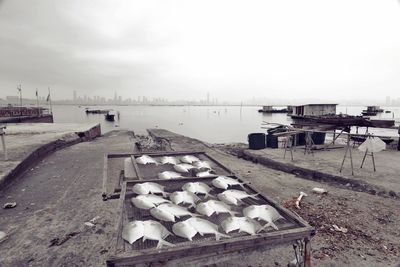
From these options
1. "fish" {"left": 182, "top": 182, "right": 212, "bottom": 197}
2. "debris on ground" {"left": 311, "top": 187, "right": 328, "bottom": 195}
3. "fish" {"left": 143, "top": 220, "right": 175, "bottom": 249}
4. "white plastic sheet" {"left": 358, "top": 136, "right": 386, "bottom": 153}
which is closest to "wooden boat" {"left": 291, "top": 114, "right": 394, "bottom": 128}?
"white plastic sheet" {"left": 358, "top": 136, "right": 386, "bottom": 153}

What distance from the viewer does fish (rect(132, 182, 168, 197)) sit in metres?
3.88

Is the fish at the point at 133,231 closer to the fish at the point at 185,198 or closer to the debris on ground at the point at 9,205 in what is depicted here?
the fish at the point at 185,198

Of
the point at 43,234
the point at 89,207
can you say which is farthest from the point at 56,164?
the point at 43,234

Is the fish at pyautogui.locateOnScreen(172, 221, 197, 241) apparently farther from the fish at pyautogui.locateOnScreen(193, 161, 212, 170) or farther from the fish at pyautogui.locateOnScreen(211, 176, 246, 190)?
the fish at pyautogui.locateOnScreen(193, 161, 212, 170)

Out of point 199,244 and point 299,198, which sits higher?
point 199,244

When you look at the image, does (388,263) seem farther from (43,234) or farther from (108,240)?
(43,234)

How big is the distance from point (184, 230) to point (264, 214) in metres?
1.13

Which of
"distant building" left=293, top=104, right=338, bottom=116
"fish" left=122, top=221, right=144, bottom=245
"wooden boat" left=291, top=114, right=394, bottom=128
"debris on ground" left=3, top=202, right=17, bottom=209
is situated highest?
"distant building" left=293, top=104, right=338, bottom=116

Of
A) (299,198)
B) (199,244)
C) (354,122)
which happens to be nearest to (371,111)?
(354,122)

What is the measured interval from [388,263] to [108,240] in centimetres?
545

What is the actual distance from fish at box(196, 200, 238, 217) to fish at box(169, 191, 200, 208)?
0.17 metres

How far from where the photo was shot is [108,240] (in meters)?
4.84

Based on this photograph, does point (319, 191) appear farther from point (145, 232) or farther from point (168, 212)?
point (145, 232)

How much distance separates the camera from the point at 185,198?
12.0 ft
